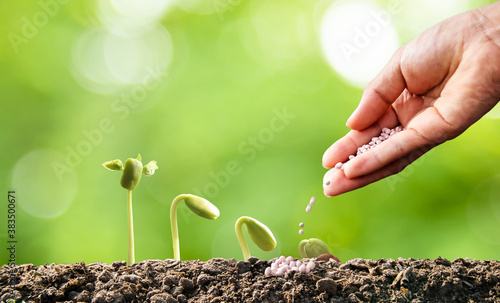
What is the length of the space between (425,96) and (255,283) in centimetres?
105

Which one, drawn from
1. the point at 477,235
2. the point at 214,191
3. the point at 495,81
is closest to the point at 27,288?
the point at 214,191

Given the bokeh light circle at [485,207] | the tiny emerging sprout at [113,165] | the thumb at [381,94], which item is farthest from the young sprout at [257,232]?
the bokeh light circle at [485,207]

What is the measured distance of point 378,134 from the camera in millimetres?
1543

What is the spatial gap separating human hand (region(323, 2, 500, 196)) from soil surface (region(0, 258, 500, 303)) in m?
0.40

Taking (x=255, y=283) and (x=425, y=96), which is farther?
(x=425, y=96)

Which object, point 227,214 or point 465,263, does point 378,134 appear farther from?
point 227,214

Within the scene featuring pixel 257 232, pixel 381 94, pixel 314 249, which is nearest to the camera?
pixel 257 232

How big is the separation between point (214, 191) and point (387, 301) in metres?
1.21

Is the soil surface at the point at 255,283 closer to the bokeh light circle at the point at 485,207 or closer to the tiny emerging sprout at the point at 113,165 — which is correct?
the tiny emerging sprout at the point at 113,165

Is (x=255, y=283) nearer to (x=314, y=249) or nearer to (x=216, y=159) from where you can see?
(x=314, y=249)

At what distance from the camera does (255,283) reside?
3.07 ft

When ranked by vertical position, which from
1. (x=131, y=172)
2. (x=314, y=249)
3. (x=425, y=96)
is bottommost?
(x=314, y=249)

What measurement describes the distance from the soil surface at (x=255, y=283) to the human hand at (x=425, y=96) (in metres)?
0.40

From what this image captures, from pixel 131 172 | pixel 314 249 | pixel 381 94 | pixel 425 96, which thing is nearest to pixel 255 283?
pixel 314 249
